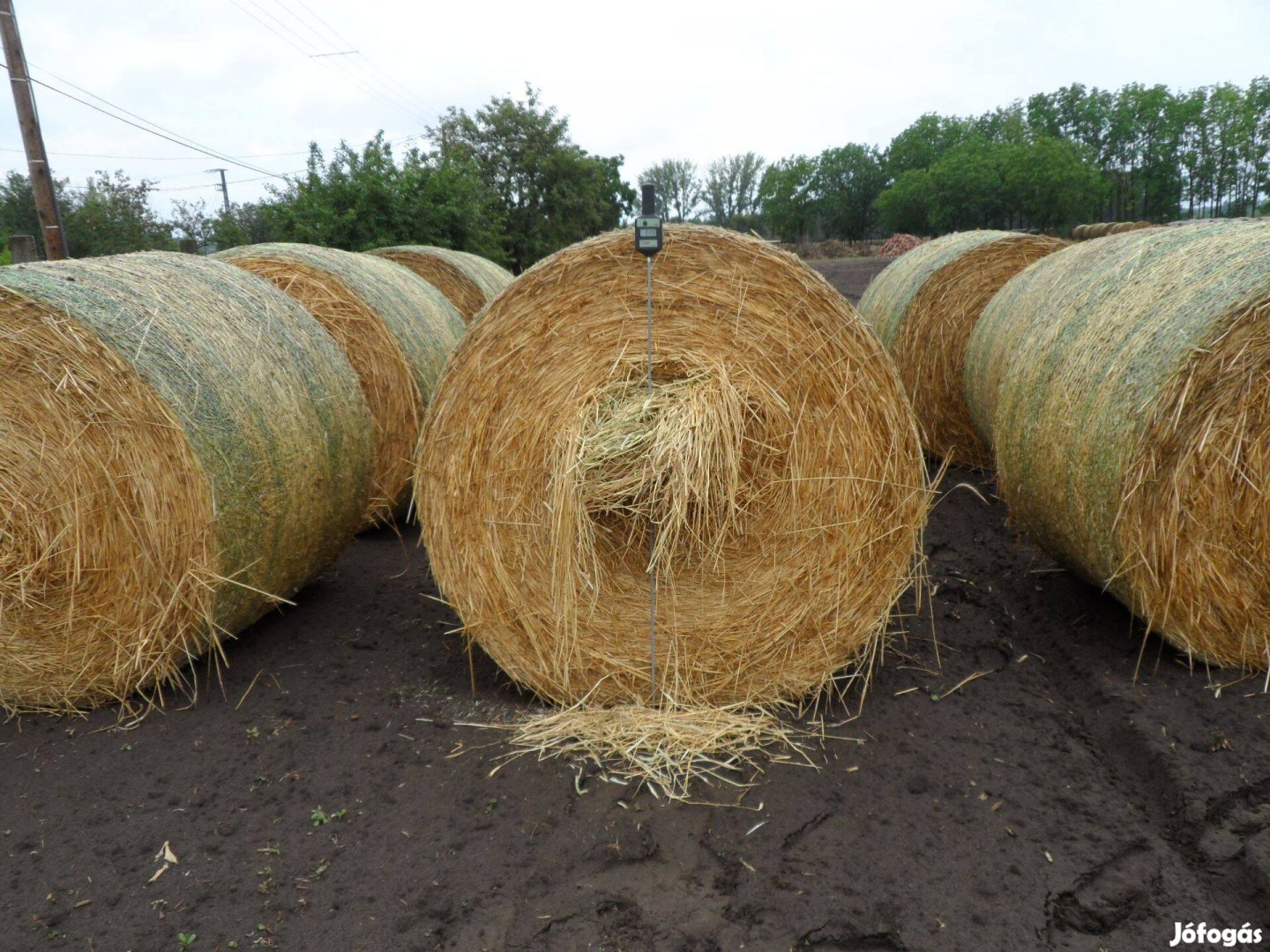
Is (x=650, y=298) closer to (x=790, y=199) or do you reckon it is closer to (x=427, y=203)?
(x=427, y=203)

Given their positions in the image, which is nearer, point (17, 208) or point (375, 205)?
point (375, 205)

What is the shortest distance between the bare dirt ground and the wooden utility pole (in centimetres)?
904

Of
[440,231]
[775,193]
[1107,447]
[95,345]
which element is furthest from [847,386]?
[775,193]

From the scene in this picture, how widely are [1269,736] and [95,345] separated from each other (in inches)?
181

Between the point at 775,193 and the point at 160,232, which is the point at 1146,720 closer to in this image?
the point at 160,232

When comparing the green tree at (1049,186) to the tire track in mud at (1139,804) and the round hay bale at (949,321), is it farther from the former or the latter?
the tire track in mud at (1139,804)

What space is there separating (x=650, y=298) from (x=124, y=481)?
87.0 inches

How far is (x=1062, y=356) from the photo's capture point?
3873mm

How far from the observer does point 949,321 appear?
22.8ft

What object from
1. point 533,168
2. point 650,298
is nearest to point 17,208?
point 533,168

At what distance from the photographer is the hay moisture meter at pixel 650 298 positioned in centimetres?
308

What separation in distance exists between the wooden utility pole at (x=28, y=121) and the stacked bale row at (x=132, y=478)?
8.11 metres

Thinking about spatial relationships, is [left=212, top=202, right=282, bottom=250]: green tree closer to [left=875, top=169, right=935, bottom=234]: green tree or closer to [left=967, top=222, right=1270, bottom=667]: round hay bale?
[left=967, top=222, right=1270, bottom=667]: round hay bale

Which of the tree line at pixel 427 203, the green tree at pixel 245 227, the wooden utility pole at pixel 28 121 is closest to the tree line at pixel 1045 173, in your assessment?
the tree line at pixel 427 203
